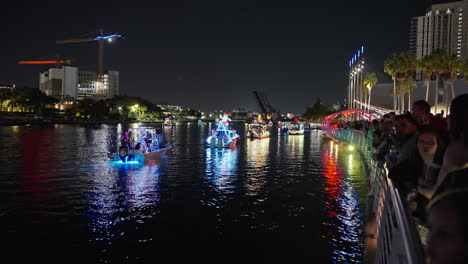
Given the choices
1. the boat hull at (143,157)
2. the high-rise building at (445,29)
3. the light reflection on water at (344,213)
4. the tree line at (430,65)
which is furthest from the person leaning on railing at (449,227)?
the high-rise building at (445,29)

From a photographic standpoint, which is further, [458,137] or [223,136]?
[223,136]

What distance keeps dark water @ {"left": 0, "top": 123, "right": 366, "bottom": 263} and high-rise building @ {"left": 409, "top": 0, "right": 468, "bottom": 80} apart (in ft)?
414

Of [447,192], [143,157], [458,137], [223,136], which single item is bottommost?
[143,157]

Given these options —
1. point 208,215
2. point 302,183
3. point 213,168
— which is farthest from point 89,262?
point 213,168

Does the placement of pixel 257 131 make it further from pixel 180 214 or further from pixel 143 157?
pixel 180 214

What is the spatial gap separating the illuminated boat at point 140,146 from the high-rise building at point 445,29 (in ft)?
398

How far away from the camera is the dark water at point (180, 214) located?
8312 mm

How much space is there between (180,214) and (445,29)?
472 feet

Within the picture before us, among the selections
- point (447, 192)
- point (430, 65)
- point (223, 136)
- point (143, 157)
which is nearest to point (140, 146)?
point (143, 157)

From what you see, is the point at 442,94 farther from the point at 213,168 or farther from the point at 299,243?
the point at 299,243

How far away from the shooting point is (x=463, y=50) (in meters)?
123

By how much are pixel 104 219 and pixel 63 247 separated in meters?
2.23

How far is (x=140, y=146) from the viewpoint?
23.7 m

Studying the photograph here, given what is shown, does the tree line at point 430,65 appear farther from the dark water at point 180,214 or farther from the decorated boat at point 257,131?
the dark water at point 180,214
